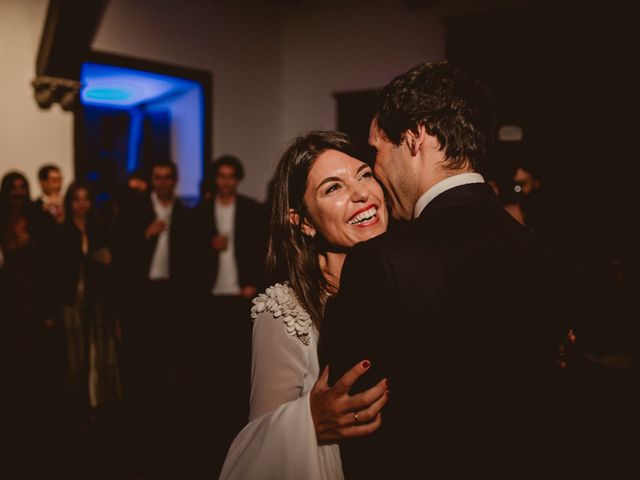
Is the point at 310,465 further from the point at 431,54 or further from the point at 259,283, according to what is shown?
the point at 431,54

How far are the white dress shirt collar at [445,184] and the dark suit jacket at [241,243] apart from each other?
139 inches

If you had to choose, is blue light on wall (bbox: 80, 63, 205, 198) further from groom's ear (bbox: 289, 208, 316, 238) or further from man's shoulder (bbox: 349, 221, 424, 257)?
man's shoulder (bbox: 349, 221, 424, 257)

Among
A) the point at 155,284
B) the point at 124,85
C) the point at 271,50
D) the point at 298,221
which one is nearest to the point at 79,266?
the point at 155,284

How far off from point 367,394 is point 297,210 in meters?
0.73

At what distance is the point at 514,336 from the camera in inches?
39.9

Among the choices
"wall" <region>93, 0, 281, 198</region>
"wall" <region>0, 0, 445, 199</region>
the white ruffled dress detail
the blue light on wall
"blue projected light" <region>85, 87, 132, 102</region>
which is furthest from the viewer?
"blue projected light" <region>85, 87, 132, 102</region>

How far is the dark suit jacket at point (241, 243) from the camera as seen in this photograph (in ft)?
Result: 15.2

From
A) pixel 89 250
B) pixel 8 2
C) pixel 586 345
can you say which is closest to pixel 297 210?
pixel 586 345

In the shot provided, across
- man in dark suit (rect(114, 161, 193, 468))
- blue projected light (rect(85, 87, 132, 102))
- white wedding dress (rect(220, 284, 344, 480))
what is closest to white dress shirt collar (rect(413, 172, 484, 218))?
white wedding dress (rect(220, 284, 344, 480))

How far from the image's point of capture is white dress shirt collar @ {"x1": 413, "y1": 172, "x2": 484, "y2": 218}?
1153mm

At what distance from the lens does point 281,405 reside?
1.34 metres

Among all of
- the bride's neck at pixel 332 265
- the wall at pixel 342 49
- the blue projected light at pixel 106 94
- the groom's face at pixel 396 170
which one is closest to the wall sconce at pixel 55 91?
the blue projected light at pixel 106 94

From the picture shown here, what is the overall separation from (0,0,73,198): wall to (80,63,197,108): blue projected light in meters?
0.54

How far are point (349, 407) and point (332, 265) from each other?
0.66 m
